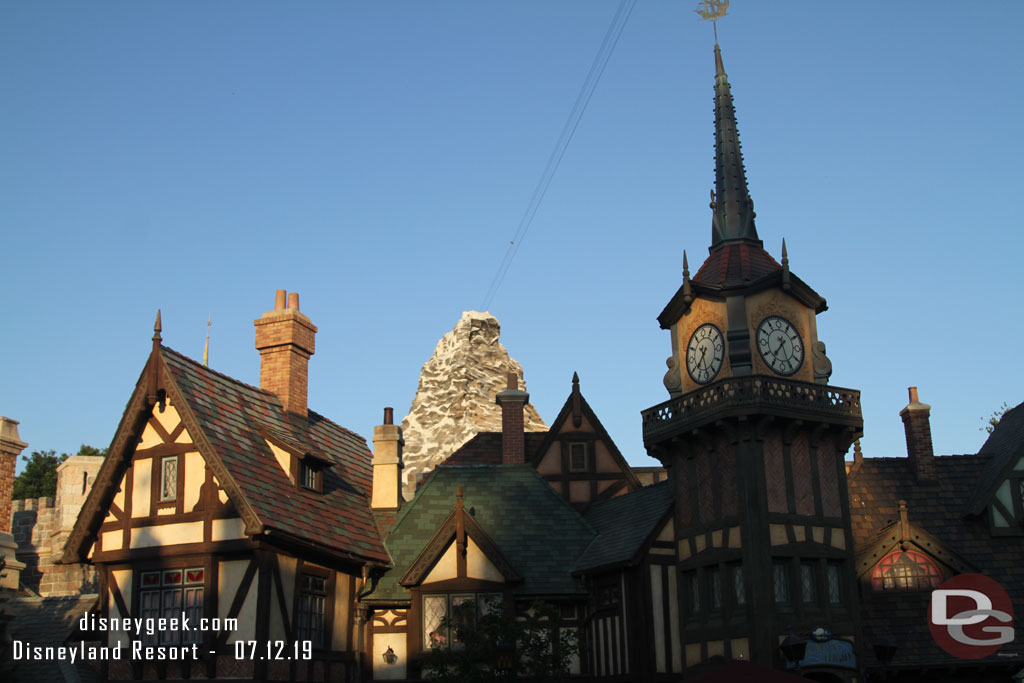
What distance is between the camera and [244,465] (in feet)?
80.4

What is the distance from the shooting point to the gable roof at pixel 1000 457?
30156 mm

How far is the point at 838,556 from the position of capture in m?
26.0

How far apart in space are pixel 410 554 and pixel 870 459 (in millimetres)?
12824

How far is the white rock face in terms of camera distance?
78.4 metres

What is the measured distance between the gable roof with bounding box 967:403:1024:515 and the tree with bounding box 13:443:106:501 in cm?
5338

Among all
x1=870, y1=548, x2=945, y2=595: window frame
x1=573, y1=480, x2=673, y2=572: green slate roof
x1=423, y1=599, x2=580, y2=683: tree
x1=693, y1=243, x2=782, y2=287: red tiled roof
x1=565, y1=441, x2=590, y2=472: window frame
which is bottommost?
x1=423, y1=599, x2=580, y2=683: tree

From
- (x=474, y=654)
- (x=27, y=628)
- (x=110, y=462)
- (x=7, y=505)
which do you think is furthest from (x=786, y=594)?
(x=7, y=505)

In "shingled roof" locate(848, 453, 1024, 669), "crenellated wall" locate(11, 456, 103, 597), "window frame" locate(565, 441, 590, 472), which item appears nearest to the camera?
"shingled roof" locate(848, 453, 1024, 669)

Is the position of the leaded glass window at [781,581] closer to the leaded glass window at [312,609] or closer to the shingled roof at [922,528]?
the shingled roof at [922,528]

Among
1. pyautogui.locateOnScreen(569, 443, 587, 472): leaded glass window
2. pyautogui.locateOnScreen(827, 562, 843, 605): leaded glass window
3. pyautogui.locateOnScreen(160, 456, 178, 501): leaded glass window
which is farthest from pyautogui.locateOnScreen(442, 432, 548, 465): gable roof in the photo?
pyautogui.locateOnScreen(160, 456, 178, 501): leaded glass window

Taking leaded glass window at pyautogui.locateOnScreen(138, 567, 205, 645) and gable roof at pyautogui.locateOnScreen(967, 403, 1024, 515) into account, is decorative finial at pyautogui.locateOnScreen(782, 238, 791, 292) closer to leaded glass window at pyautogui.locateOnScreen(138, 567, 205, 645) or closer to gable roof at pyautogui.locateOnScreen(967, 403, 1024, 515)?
gable roof at pyautogui.locateOnScreen(967, 403, 1024, 515)

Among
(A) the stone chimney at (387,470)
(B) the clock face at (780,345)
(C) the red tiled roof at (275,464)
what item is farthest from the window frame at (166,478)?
(B) the clock face at (780,345)

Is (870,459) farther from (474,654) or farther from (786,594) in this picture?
(474,654)

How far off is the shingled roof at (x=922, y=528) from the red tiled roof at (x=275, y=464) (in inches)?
479
